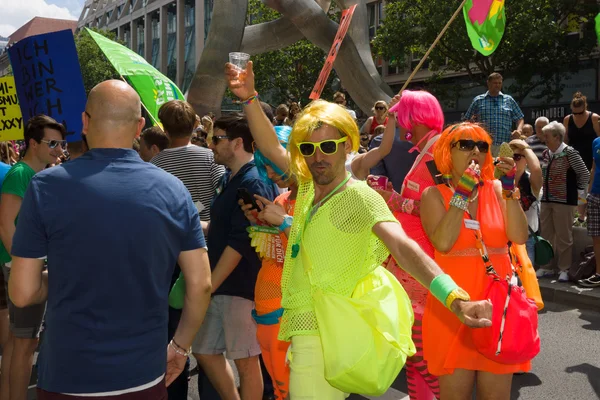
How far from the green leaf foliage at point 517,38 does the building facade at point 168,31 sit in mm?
31010

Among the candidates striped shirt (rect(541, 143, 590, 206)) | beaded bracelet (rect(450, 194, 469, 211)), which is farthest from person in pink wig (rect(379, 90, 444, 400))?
striped shirt (rect(541, 143, 590, 206))

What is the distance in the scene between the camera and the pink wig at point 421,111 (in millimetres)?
3927

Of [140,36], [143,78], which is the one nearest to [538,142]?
[143,78]

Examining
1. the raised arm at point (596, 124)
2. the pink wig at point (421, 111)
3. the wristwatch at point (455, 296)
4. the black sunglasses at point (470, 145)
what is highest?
the pink wig at point (421, 111)

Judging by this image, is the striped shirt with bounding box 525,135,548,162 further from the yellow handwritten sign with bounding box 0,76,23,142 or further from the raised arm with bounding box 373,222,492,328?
the raised arm with bounding box 373,222,492,328

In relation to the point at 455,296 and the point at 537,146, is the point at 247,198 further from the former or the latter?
the point at 537,146

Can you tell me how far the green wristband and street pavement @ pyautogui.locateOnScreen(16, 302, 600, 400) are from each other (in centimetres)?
248

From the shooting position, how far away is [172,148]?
14.9 feet

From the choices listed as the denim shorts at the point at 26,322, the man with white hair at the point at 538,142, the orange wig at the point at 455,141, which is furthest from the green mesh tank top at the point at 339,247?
the man with white hair at the point at 538,142

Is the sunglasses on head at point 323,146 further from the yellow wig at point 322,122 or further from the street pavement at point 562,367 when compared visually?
the street pavement at point 562,367

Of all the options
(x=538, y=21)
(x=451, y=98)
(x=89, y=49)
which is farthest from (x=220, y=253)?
(x=89, y=49)

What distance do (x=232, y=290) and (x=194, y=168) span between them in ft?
3.78

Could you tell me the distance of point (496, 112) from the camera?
7.79 metres

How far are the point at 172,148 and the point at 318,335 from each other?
237 cm
